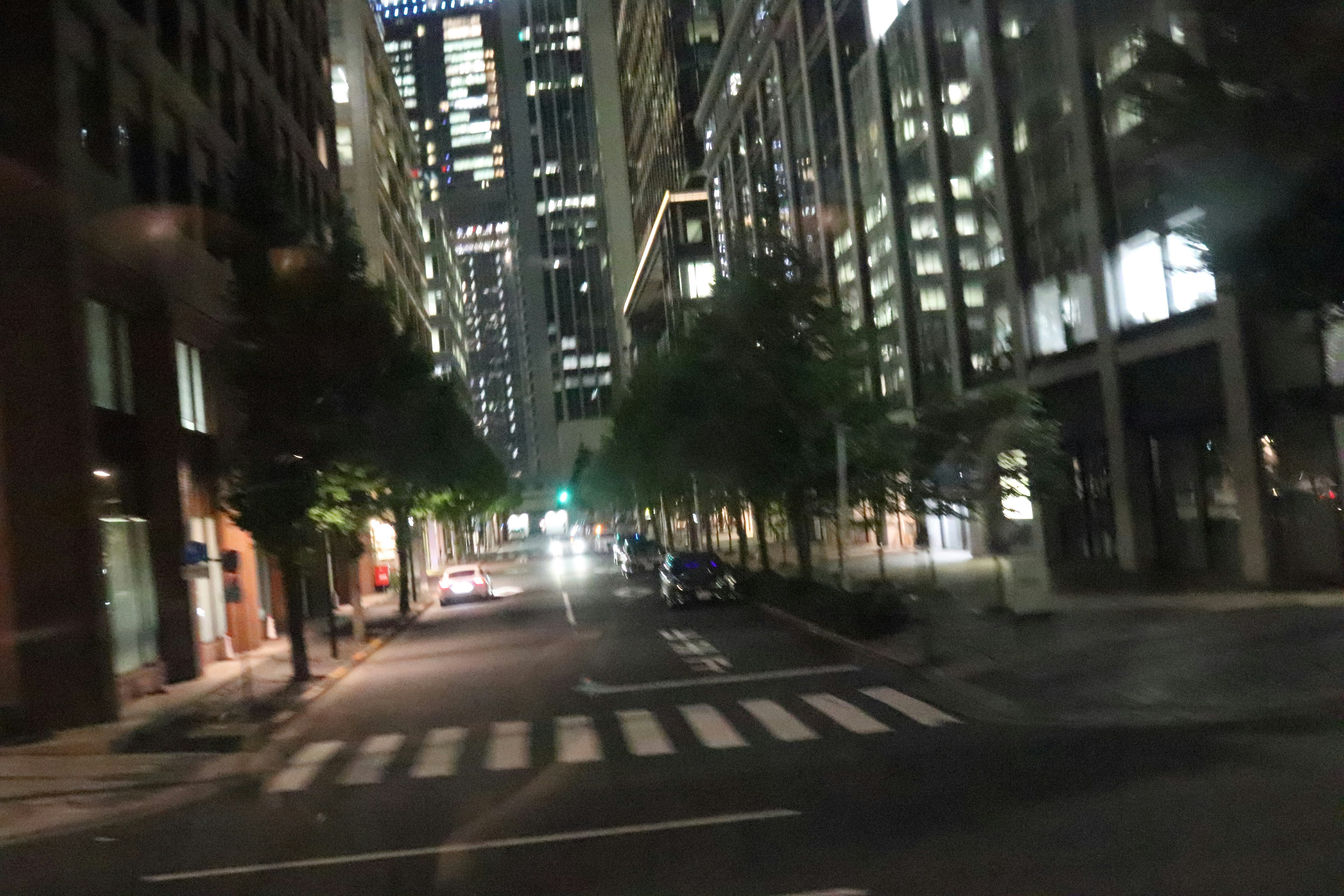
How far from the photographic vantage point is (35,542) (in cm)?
1833

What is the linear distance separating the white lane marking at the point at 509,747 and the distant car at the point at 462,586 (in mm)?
29640

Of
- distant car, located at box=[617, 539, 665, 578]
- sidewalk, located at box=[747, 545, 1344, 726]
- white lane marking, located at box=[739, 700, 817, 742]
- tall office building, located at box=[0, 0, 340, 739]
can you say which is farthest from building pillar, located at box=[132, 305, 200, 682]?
distant car, located at box=[617, 539, 665, 578]

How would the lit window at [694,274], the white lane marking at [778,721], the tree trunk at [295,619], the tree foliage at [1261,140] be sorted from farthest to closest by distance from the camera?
1. the lit window at [694,274]
2. the tree trunk at [295,619]
3. the white lane marking at [778,721]
4. the tree foliage at [1261,140]

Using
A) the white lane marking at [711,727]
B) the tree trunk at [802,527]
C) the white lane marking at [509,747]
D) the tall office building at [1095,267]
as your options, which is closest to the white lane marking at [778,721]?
the white lane marking at [711,727]

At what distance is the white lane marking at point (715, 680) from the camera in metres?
19.0

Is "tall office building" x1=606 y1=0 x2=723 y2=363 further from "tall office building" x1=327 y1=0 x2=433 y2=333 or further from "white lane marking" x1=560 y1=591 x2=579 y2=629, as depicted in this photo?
"white lane marking" x1=560 y1=591 x2=579 y2=629

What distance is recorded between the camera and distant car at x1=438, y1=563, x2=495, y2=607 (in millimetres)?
45906

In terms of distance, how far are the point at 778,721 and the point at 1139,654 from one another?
199 inches

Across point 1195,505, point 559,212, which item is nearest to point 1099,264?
point 1195,505

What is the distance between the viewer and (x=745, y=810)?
32.9 feet

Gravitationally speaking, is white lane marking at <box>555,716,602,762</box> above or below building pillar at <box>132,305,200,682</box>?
below

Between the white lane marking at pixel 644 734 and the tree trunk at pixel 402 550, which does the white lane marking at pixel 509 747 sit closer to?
the white lane marking at pixel 644 734

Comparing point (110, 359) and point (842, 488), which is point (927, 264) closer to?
point (842, 488)

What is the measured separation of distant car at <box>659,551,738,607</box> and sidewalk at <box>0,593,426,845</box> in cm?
1118
